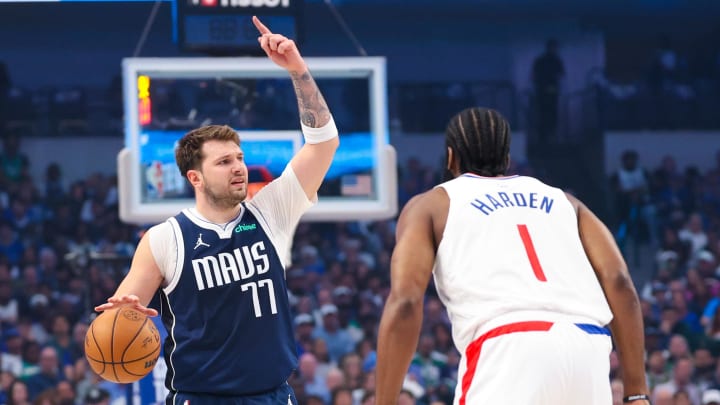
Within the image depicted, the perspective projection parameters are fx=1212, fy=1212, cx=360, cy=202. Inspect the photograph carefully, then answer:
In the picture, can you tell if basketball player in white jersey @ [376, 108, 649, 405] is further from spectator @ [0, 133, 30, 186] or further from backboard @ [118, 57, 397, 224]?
spectator @ [0, 133, 30, 186]

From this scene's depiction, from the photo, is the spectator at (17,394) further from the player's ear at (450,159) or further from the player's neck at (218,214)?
the player's ear at (450,159)

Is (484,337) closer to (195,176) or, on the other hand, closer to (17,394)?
(195,176)

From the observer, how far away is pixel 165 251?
538 cm

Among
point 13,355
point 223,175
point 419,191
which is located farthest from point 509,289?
point 419,191

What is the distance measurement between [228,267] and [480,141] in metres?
1.46

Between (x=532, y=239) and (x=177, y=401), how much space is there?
6.31 feet

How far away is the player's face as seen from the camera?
17.8 feet

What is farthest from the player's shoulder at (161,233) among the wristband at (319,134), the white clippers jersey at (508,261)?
the white clippers jersey at (508,261)

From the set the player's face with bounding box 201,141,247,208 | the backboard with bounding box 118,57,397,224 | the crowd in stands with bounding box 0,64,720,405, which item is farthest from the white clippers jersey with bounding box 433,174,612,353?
the crowd in stands with bounding box 0,64,720,405

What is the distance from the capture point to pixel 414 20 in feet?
67.3

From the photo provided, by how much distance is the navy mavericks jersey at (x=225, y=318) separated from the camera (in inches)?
208

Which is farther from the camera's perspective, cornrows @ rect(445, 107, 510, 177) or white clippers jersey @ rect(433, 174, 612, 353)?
cornrows @ rect(445, 107, 510, 177)

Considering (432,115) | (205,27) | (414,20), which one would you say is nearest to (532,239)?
(205,27)

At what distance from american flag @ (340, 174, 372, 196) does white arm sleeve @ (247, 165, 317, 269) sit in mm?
4149
